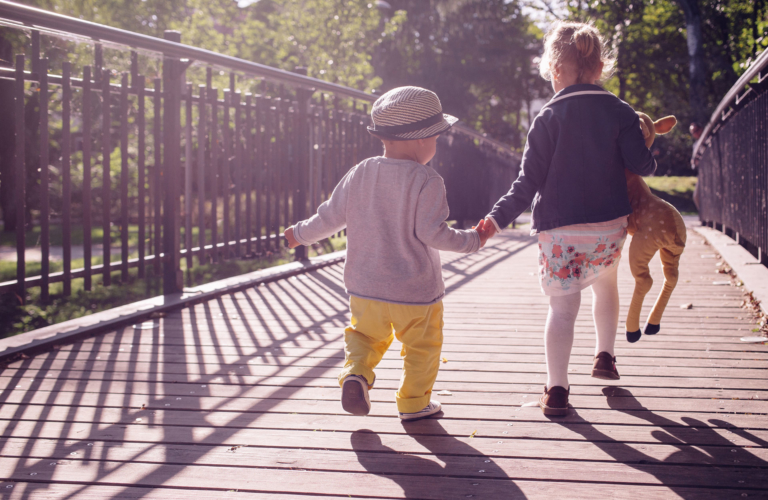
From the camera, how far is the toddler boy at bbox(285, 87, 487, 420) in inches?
95.7

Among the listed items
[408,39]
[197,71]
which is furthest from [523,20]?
[197,71]

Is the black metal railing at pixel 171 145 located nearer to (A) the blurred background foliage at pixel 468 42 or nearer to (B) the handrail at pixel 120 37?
(B) the handrail at pixel 120 37

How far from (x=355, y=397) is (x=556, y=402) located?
0.75 metres

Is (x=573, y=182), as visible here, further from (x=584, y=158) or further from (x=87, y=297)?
(x=87, y=297)

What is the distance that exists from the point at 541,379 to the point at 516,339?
751 mm

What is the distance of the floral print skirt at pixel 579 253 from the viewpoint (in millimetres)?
2564

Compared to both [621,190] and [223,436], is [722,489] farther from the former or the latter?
[223,436]

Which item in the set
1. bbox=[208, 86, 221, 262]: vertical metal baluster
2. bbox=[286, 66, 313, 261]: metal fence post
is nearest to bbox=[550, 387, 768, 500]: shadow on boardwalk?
bbox=[208, 86, 221, 262]: vertical metal baluster

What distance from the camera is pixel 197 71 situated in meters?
16.0

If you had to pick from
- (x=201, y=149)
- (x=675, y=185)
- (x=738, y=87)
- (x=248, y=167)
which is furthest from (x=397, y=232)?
(x=675, y=185)

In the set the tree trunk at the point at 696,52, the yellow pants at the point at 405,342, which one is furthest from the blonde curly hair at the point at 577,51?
the tree trunk at the point at 696,52

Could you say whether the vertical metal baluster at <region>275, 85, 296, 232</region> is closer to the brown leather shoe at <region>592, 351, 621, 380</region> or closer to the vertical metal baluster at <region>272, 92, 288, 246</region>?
the vertical metal baluster at <region>272, 92, 288, 246</region>

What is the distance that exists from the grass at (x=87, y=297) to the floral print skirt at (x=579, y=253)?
3771 mm

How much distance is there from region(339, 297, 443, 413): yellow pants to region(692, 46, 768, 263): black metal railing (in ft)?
10.5
